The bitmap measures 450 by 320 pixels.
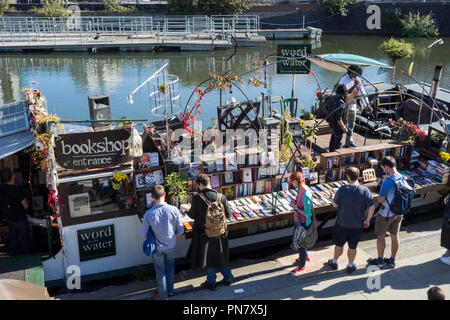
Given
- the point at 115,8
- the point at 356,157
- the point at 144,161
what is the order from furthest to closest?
the point at 115,8
the point at 356,157
the point at 144,161

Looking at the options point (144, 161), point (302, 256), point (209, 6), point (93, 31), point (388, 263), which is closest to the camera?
point (302, 256)

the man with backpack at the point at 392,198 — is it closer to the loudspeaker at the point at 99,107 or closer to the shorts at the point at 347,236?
the shorts at the point at 347,236

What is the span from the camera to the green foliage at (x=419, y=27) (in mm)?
36438

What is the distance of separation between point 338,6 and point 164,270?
3744 centimetres

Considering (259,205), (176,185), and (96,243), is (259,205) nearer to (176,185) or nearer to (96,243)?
(176,185)

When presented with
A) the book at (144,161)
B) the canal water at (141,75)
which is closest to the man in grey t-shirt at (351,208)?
the book at (144,161)

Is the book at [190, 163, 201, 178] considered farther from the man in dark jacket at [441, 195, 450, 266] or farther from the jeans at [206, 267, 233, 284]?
the man in dark jacket at [441, 195, 450, 266]

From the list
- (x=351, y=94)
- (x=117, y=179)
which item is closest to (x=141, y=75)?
(x=351, y=94)

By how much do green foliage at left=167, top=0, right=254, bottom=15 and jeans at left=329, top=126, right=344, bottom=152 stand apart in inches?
1197

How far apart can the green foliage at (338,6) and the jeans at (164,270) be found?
3686 cm

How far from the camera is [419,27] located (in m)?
36.5

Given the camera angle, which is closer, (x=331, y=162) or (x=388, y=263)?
(x=388, y=263)

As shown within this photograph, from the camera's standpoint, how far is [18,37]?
3181cm
